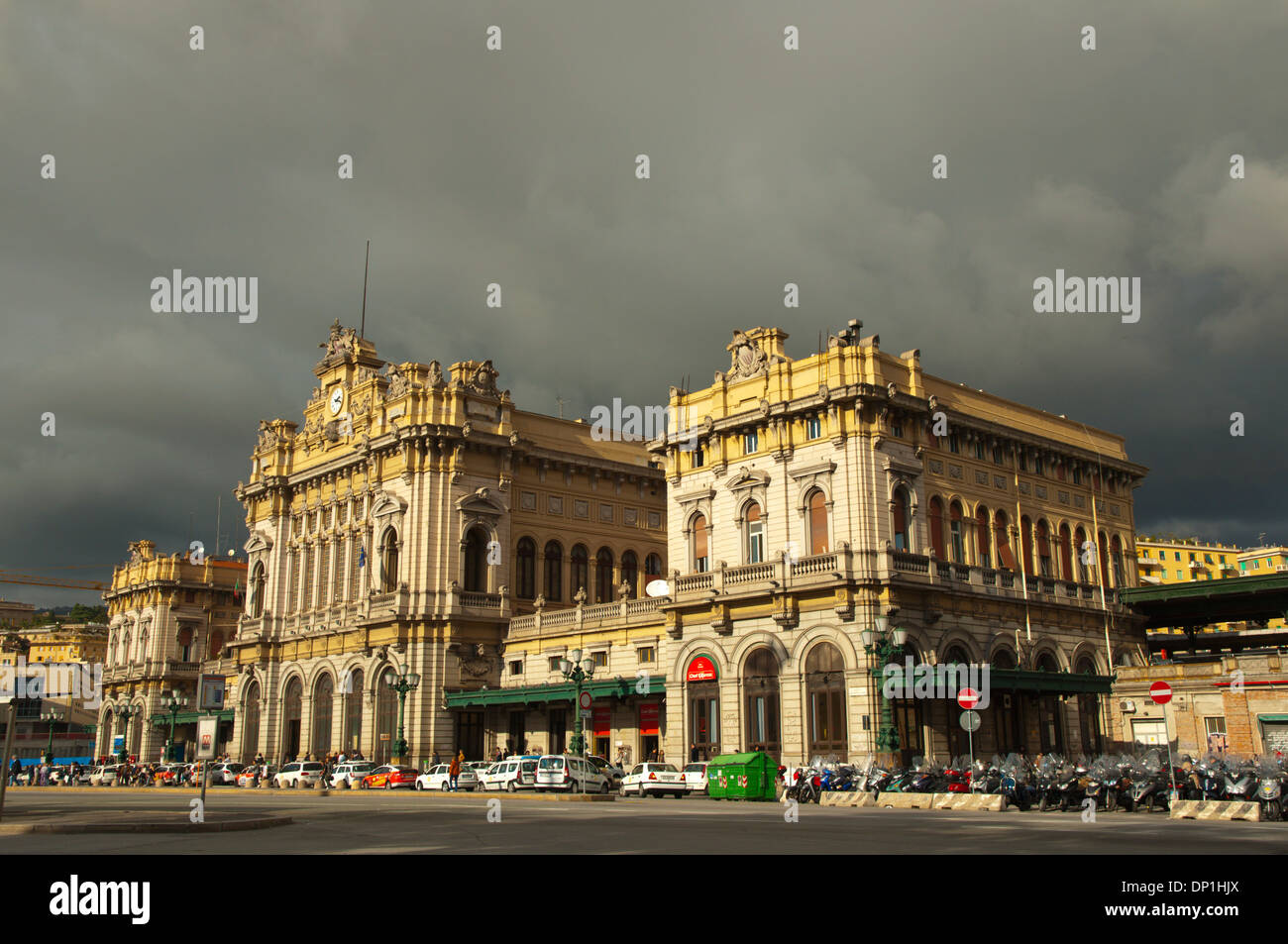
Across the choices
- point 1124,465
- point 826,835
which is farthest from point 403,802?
point 1124,465

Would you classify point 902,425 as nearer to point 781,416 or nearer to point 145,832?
point 781,416

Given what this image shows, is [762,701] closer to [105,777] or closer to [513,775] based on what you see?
[513,775]

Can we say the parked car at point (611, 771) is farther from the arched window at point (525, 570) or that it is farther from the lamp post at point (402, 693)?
the arched window at point (525, 570)

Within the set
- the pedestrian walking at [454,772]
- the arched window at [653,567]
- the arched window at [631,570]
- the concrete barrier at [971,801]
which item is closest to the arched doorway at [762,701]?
the pedestrian walking at [454,772]

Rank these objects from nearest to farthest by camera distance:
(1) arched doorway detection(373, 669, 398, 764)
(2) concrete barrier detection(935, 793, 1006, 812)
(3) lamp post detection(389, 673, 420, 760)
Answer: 1. (2) concrete barrier detection(935, 793, 1006, 812)
2. (3) lamp post detection(389, 673, 420, 760)
3. (1) arched doorway detection(373, 669, 398, 764)

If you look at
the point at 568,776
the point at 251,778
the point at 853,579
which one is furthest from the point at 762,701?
the point at 251,778

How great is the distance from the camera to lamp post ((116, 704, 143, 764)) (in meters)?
90.9

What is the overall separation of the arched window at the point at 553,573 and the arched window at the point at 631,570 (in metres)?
4.59

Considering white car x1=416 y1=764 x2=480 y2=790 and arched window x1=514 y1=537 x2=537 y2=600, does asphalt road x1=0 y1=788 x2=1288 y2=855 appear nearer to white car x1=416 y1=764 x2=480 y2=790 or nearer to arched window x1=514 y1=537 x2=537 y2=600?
white car x1=416 y1=764 x2=480 y2=790

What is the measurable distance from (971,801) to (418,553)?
116 feet

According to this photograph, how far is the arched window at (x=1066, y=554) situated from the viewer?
182 feet

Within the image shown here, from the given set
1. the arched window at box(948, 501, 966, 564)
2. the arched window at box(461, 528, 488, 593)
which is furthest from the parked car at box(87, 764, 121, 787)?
the arched window at box(948, 501, 966, 564)

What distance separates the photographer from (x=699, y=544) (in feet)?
166

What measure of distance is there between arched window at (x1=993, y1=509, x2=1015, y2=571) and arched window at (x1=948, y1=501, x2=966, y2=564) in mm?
2777
